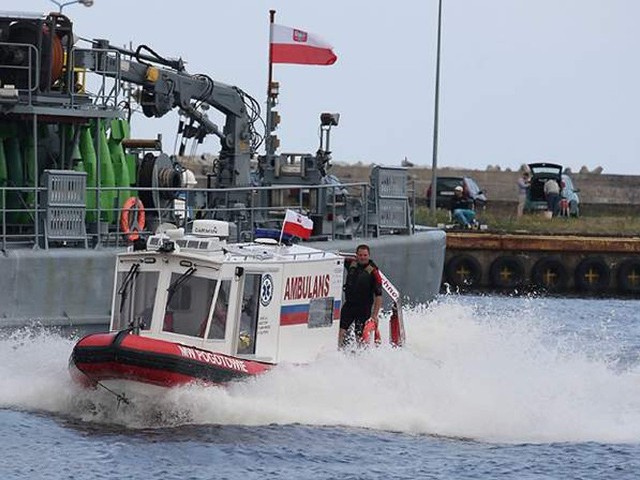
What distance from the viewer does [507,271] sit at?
42.2m

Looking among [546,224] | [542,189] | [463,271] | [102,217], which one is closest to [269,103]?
[102,217]

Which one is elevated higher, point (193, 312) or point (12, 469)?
point (193, 312)

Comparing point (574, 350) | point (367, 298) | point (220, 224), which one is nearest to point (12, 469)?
point (220, 224)

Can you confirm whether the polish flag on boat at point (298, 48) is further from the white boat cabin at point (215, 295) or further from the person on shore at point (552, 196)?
the person on shore at point (552, 196)

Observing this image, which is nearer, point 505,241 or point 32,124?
point 32,124

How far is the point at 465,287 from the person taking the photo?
41969mm

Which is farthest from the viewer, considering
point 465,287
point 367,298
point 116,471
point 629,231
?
point 629,231

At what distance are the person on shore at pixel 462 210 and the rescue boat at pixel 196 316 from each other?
25447 millimetres

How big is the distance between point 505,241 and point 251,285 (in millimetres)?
23251

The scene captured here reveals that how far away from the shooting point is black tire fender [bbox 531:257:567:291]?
1663 inches

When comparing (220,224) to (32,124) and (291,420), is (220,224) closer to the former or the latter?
(291,420)

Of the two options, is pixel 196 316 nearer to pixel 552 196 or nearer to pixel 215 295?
pixel 215 295

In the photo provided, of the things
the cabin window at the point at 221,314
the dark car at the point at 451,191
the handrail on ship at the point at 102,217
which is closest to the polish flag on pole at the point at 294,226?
the cabin window at the point at 221,314

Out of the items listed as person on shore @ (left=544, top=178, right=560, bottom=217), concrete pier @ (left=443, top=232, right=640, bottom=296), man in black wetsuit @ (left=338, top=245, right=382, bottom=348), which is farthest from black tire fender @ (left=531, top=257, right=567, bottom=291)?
man in black wetsuit @ (left=338, top=245, right=382, bottom=348)
